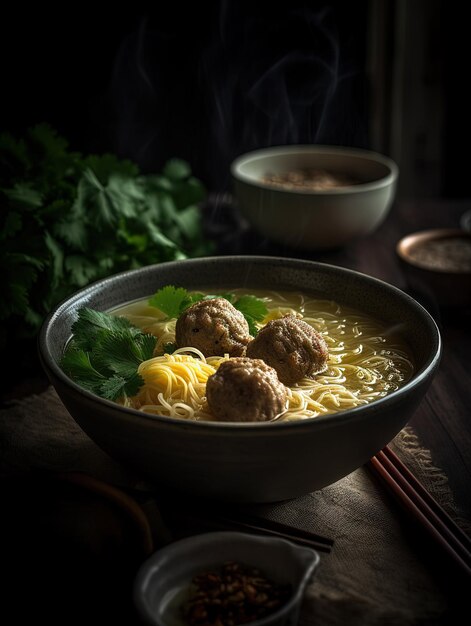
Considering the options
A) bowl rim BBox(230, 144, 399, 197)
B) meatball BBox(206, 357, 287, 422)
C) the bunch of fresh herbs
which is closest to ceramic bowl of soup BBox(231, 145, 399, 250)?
bowl rim BBox(230, 144, 399, 197)

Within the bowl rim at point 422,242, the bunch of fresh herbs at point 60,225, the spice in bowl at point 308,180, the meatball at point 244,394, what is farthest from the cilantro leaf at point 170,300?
the spice in bowl at point 308,180

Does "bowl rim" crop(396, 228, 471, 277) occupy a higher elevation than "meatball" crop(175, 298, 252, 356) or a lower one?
lower

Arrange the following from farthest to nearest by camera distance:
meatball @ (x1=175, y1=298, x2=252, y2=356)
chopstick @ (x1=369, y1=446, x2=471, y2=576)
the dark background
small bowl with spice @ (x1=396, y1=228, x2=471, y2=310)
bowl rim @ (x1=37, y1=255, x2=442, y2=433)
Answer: the dark background, small bowl with spice @ (x1=396, y1=228, x2=471, y2=310), meatball @ (x1=175, y1=298, x2=252, y2=356), chopstick @ (x1=369, y1=446, x2=471, y2=576), bowl rim @ (x1=37, y1=255, x2=442, y2=433)

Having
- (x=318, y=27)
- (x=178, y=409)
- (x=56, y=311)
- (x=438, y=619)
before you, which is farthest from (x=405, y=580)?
(x=318, y=27)

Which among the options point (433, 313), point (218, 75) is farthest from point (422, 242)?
point (218, 75)

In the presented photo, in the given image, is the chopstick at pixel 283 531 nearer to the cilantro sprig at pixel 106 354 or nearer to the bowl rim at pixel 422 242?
the cilantro sprig at pixel 106 354

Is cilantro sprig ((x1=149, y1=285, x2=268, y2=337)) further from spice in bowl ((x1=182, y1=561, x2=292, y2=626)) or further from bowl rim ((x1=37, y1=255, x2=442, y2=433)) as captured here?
spice in bowl ((x1=182, y1=561, x2=292, y2=626))
